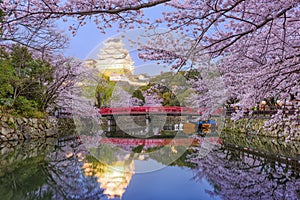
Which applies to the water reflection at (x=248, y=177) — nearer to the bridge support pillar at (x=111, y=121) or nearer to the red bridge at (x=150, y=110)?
the red bridge at (x=150, y=110)

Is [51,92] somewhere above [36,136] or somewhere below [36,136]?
above

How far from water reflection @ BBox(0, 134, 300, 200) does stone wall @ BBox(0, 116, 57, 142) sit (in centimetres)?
167

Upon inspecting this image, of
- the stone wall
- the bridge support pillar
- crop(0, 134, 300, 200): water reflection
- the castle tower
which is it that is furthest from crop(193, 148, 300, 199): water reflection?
the bridge support pillar

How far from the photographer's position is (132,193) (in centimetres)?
399

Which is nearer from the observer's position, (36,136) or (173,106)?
(36,136)

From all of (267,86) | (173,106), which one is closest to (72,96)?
(173,106)

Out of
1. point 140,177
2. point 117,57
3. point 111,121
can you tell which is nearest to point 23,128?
point 117,57

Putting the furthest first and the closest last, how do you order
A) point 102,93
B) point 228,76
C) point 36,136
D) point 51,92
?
point 102,93 < point 51,92 < point 36,136 < point 228,76

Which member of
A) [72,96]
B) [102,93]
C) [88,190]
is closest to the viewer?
[88,190]

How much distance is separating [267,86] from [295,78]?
2.09 ft

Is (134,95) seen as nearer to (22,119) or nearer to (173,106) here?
(173,106)

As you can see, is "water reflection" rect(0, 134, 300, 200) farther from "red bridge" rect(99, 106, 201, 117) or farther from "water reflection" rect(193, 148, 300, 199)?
"red bridge" rect(99, 106, 201, 117)

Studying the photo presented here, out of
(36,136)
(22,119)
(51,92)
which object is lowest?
(36,136)

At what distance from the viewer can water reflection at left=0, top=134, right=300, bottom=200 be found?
156 inches
